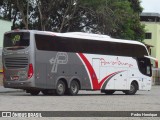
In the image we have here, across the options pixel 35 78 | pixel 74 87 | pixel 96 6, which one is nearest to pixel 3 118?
pixel 35 78

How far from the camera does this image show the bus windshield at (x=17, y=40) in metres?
28.9

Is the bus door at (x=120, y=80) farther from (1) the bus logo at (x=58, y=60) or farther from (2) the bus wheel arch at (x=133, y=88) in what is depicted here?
(1) the bus logo at (x=58, y=60)

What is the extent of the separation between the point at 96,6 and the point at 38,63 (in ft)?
79.5

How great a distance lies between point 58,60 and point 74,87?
2233mm

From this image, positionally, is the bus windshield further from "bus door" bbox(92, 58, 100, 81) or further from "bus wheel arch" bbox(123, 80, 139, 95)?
"bus wheel arch" bbox(123, 80, 139, 95)

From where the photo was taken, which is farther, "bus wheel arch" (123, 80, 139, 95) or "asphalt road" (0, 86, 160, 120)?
"bus wheel arch" (123, 80, 139, 95)

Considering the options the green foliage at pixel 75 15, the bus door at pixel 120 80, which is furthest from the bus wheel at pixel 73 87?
the green foliage at pixel 75 15

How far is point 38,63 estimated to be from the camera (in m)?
29.0

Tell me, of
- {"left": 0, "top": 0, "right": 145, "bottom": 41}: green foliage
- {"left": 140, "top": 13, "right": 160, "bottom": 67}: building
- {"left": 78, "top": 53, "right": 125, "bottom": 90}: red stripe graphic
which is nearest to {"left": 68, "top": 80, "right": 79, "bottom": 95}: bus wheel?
{"left": 78, "top": 53, "right": 125, "bottom": 90}: red stripe graphic

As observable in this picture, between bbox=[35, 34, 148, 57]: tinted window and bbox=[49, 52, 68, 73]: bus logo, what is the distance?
29 centimetres

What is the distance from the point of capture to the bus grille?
29.0 meters

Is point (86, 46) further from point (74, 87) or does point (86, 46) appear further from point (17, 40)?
point (17, 40)

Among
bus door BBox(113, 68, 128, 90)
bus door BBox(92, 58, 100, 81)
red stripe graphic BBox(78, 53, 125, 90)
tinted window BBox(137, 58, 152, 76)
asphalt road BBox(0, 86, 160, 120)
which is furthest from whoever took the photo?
tinted window BBox(137, 58, 152, 76)

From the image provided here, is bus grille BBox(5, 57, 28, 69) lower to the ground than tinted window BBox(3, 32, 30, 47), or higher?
lower
